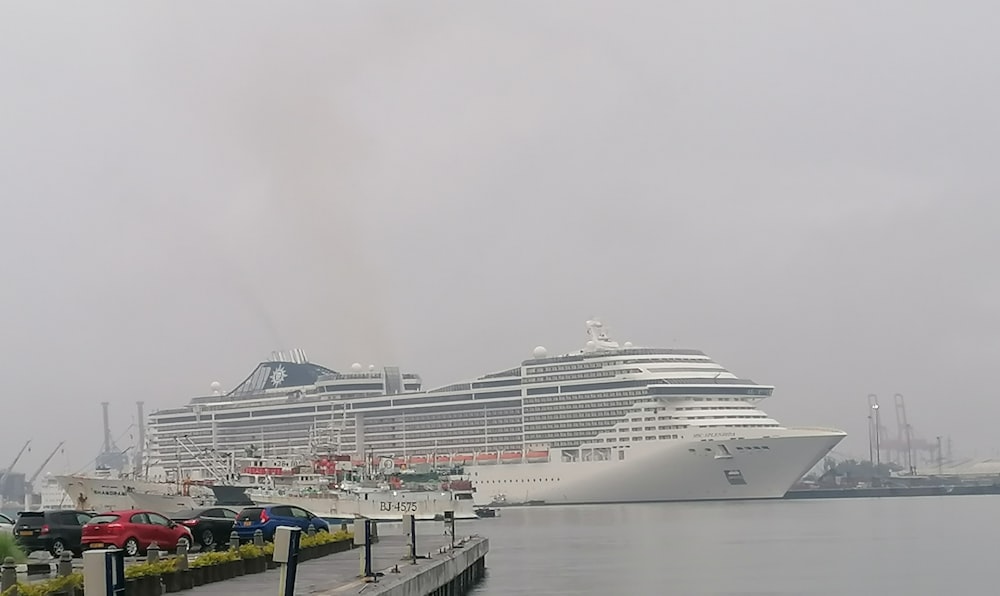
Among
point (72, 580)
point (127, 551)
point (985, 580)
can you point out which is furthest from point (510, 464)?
point (72, 580)

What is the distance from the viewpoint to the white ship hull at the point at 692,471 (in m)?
103

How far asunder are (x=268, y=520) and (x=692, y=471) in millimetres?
69341

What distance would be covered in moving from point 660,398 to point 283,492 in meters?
32.6

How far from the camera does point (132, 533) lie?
29.6 meters

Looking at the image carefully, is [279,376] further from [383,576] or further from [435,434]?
[383,576]

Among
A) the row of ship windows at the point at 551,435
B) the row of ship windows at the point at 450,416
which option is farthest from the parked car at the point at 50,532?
the row of ship windows at the point at 450,416

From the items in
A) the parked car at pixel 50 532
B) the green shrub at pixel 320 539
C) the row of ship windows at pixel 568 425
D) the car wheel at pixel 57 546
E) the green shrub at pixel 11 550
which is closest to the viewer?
the green shrub at pixel 11 550

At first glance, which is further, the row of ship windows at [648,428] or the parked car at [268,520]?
the row of ship windows at [648,428]

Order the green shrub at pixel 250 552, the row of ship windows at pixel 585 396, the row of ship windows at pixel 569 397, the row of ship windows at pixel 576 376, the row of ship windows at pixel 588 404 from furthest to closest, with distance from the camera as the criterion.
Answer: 1. the row of ship windows at pixel 576 376
2. the row of ship windows at pixel 569 397
3. the row of ship windows at pixel 588 404
4. the row of ship windows at pixel 585 396
5. the green shrub at pixel 250 552

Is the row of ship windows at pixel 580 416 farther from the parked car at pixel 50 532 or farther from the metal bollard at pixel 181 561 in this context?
the metal bollard at pixel 181 561

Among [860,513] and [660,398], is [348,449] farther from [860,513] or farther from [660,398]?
[860,513]

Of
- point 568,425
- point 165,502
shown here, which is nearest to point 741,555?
point 165,502

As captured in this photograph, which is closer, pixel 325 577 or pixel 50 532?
pixel 325 577

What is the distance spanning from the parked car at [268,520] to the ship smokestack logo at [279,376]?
107 metres
